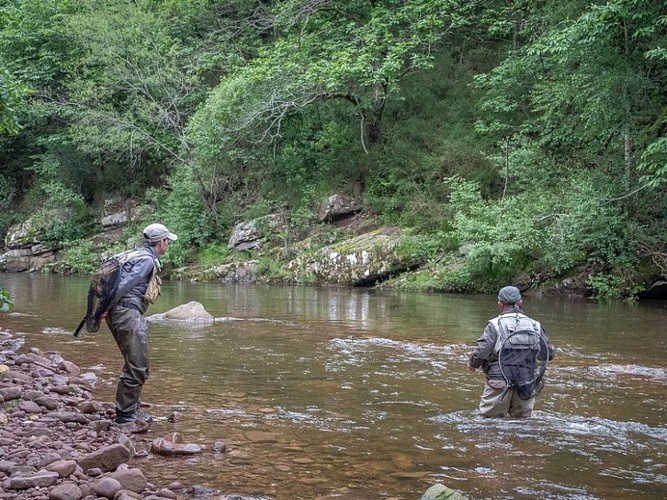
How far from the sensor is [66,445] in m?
5.00

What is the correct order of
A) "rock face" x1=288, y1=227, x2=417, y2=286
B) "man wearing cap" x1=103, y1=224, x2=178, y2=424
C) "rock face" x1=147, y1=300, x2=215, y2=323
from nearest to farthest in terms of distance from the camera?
"man wearing cap" x1=103, y1=224, x2=178, y2=424 < "rock face" x1=147, y1=300, x2=215, y2=323 < "rock face" x1=288, y1=227, x2=417, y2=286

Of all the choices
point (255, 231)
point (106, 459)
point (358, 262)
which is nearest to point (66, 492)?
point (106, 459)

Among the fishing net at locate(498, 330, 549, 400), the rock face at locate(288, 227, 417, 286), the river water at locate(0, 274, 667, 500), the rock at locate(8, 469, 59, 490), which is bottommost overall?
the river water at locate(0, 274, 667, 500)

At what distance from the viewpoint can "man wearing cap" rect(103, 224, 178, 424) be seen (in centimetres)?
590

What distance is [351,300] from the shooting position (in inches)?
738

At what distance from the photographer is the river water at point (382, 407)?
4.78 meters

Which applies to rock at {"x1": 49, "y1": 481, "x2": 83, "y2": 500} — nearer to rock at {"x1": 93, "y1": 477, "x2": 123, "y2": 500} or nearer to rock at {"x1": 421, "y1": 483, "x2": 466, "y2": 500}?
rock at {"x1": 93, "y1": 477, "x2": 123, "y2": 500}

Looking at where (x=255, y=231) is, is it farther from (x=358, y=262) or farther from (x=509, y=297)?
(x=509, y=297)

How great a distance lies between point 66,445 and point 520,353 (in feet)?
12.7

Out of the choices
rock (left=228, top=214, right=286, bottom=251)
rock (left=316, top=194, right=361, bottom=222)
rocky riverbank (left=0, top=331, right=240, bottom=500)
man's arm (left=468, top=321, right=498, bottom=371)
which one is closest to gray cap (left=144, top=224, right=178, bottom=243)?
→ rocky riverbank (left=0, top=331, right=240, bottom=500)

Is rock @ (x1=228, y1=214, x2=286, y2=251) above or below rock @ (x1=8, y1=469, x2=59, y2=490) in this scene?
above

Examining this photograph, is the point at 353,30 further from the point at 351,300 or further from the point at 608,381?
the point at 608,381

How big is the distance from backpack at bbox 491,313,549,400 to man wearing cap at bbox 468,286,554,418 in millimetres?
34

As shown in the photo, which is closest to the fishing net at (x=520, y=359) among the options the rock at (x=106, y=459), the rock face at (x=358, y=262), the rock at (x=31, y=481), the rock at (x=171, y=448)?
the rock at (x=171, y=448)
